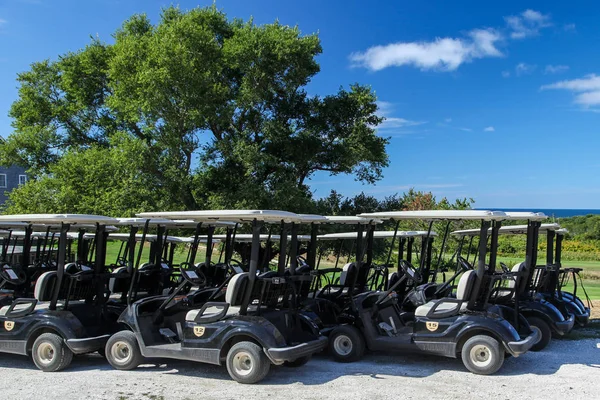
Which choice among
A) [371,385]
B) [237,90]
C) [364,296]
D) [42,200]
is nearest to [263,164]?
[237,90]

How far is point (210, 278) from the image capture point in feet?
31.4

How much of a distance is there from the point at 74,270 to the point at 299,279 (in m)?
3.95

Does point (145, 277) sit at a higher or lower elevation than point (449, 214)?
lower

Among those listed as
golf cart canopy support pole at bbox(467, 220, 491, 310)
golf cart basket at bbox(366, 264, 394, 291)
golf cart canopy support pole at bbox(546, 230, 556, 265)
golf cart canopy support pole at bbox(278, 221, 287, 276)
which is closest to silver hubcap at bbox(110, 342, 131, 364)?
golf cart canopy support pole at bbox(278, 221, 287, 276)

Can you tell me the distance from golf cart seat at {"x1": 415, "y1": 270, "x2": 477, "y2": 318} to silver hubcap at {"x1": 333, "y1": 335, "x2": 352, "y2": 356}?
1.00m

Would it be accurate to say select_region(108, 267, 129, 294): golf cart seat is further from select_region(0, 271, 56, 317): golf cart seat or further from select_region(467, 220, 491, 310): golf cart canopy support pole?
select_region(467, 220, 491, 310): golf cart canopy support pole

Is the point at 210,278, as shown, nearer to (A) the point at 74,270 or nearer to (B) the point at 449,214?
(A) the point at 74,270

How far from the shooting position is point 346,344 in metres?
7.52

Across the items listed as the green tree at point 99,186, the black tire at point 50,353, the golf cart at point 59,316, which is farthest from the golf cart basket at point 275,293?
the green tree at point 99,186

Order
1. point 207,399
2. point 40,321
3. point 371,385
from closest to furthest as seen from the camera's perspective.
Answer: point 207,399 → point 371,385 → point 40,321

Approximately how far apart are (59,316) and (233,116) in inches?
525

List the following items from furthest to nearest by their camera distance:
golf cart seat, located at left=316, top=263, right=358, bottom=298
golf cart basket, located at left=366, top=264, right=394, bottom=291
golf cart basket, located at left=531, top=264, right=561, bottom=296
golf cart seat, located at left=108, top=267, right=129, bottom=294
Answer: golf cart basket, located at left=531, top=264, right=561, bottom=296
golf cart basket, located at left=366, top=264, right=394, bottom=291
golf cart seat, located at left=108, top=267, right=129, bottom=294
golf cart seat, located at left=316, top=263, right=358, bottom=298

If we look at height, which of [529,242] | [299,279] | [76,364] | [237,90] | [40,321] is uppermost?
[237,90]

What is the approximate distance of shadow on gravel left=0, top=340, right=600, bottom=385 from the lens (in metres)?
6.67
